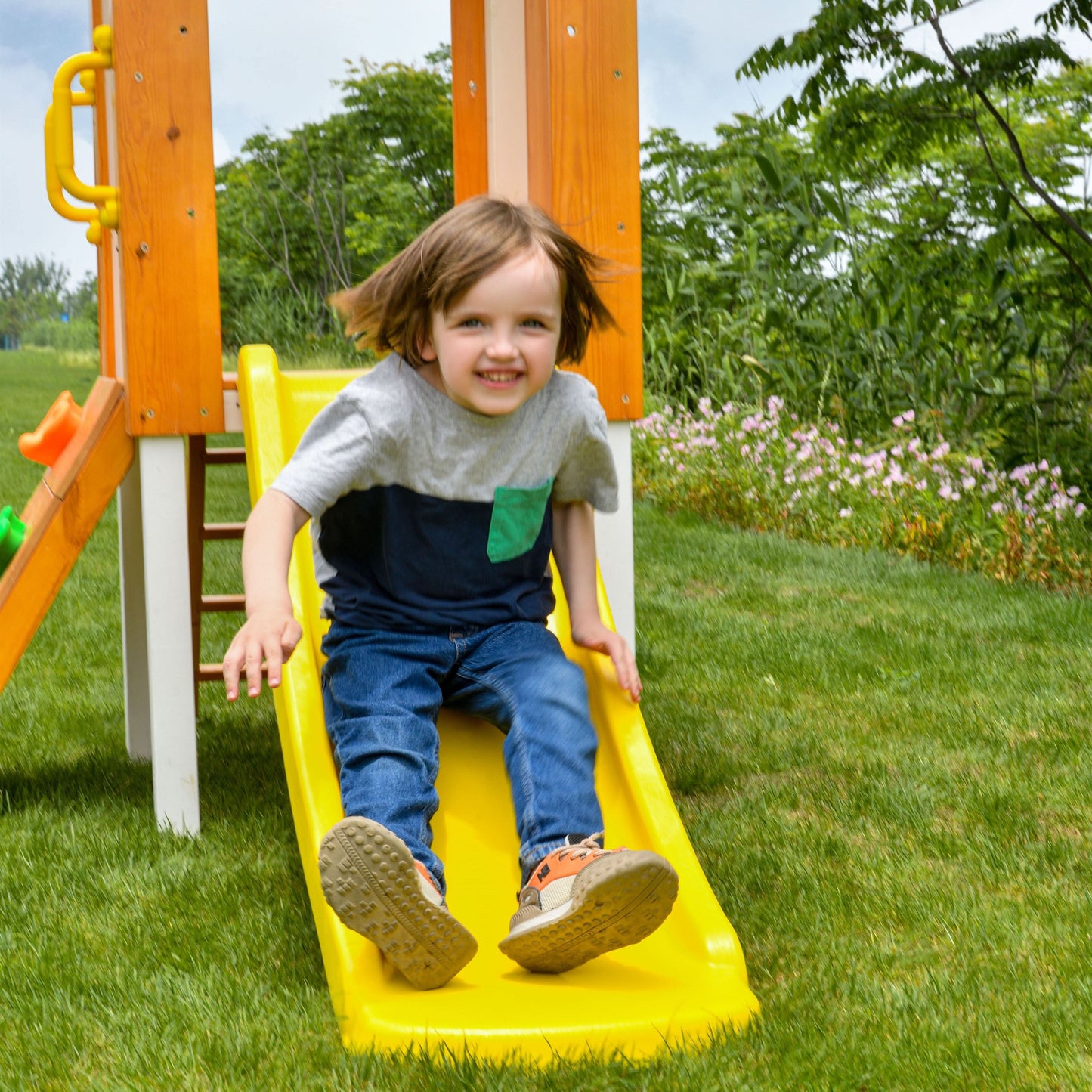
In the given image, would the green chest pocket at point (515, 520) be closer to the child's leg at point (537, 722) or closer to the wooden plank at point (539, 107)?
the child's leg at point (537, 722)

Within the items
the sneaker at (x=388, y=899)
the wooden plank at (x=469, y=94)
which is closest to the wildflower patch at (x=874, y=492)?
the wooden plank at (x=469, y=94)

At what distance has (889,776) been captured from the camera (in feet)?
11.2

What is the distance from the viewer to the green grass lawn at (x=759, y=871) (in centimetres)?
203

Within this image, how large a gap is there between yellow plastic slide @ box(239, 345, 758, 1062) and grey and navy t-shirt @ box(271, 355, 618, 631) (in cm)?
24

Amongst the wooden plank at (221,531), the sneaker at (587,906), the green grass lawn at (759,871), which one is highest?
the wooden plank at (221,531)

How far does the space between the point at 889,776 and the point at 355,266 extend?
11186mm

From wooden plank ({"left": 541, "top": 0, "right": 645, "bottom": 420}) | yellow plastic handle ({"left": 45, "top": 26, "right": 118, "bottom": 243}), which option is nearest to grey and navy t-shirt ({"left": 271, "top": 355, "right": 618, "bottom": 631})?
wooden plank ({"left": 541, "top": 0, "right": 645, "bottom": 420})

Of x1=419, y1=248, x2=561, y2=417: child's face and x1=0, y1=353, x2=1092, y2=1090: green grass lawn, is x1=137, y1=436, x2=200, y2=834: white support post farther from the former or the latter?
x1=419, y1=248, x2=561, y2=417: child's face

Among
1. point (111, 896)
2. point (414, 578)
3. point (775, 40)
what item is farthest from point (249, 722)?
point (775, 40)

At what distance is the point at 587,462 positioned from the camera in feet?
8.72

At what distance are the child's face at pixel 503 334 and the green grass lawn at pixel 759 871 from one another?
41.6 inches

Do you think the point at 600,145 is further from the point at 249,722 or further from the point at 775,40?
the point at 775,40

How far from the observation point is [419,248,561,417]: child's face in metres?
2.37

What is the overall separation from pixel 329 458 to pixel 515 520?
39 cm
